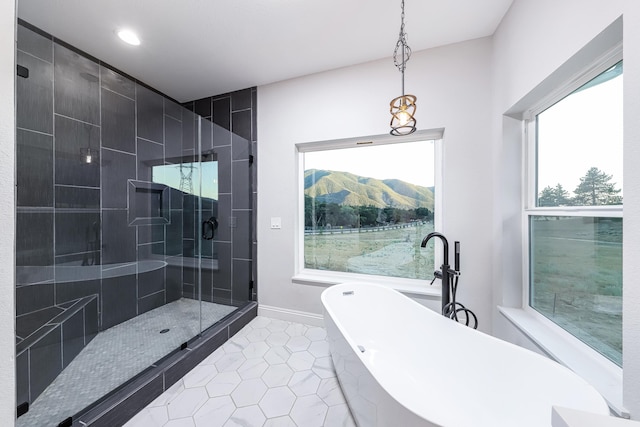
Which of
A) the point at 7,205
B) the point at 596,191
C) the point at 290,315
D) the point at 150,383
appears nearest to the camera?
the point at 7,205

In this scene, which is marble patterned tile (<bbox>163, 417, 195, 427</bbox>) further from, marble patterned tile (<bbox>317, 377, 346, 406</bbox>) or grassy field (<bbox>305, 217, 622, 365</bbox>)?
grassy field (<bbox>305, 217, 622, 365</bbox>)

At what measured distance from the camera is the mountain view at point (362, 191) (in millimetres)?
2156

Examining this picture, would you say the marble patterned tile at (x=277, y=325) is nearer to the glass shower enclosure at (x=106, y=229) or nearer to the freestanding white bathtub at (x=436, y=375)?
the glass shower enclosure at (x=106, y=229)

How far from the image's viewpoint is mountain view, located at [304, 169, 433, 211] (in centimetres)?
216

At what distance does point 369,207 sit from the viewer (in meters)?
2.31

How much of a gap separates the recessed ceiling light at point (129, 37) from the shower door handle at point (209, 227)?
160 cm

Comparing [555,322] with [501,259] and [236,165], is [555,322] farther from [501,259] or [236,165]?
[236,165]

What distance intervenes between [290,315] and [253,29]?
2.56 m

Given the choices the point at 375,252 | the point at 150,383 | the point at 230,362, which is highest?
the point at 375,252

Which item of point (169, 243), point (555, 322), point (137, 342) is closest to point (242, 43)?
point (169, 243)

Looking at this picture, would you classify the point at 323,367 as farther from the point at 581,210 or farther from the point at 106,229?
the point at 106,229

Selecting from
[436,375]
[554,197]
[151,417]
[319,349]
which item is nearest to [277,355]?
[319,349]

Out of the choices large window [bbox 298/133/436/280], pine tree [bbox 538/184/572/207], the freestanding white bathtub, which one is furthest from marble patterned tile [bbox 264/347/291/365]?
pine tree [bbox 538/184/572/207]

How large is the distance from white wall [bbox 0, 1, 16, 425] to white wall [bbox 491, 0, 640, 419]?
184cm
